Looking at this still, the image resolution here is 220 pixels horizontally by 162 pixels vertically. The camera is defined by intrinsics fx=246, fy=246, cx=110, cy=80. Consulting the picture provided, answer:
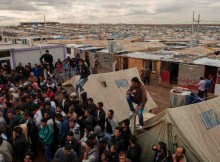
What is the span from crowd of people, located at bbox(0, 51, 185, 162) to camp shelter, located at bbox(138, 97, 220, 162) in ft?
2.11

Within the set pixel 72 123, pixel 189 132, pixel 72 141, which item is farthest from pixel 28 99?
pixel 189 132

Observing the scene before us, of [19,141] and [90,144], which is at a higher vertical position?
[90,144]

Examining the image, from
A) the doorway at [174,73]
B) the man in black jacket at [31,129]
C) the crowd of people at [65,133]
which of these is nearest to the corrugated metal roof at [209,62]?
the doorway at [174,73]

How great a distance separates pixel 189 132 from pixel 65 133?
3612mm

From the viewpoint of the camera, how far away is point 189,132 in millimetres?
6441

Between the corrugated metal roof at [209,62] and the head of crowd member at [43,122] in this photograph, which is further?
the corrugated metal roof at [209,62]

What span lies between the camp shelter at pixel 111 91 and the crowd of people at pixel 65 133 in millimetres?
895

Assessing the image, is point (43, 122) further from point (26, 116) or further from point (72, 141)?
point (72, 141)

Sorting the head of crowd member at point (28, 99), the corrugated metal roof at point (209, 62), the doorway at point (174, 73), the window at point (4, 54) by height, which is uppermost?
the window at point (4, 54)

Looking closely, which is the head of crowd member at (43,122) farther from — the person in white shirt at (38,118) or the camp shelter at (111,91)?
the camp shelter at (111,91)

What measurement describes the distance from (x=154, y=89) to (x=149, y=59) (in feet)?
9.38

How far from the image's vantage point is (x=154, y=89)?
19.3 m

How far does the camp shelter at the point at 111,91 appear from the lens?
11386 millimetres

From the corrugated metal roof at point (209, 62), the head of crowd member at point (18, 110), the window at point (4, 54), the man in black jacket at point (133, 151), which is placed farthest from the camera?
the corrugated metal roof at point (209, 62)
